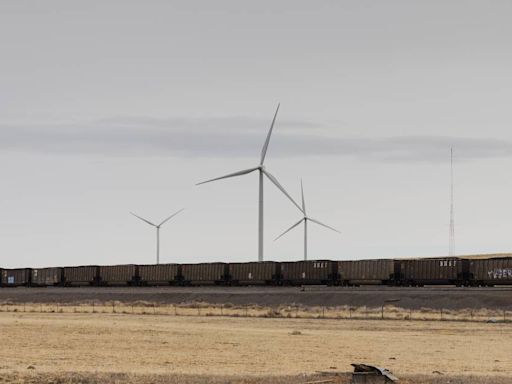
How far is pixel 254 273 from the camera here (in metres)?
→ 108

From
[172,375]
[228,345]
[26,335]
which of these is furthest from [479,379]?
[26,335]

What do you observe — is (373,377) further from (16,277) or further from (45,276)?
(16,277)

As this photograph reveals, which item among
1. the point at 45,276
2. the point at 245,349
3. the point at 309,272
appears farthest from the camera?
the point at 45,276

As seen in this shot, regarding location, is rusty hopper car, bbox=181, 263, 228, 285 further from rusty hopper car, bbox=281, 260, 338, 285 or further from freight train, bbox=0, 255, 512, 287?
rusty hopper car, bbox=281, 260, 338, 285

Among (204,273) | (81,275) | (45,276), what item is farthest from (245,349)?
(45,276)

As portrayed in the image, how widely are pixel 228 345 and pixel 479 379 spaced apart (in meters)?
18.6

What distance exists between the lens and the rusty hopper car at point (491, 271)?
290 feet

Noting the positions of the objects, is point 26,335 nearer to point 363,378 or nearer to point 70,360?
point 70,360

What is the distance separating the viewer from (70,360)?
36531 mm

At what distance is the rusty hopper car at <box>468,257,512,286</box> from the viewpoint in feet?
290

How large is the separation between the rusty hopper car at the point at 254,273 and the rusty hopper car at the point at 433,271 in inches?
638

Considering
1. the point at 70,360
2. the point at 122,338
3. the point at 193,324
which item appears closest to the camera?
the point at 70,360

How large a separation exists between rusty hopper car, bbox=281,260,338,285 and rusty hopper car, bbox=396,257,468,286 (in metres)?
8.46

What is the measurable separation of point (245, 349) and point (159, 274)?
7691 centimetres
